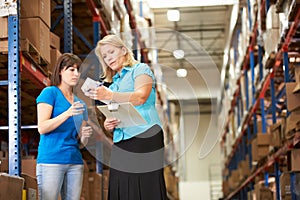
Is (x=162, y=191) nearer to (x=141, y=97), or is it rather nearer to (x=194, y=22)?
(x=141, y=97)

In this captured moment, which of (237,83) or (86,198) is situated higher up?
(237,83)

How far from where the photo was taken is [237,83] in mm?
15531

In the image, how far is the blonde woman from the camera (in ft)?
13.2

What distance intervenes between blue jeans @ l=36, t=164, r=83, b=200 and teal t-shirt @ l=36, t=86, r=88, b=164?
0.14 feet

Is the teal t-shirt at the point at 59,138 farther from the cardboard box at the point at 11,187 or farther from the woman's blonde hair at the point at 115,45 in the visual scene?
the woman's blonde hair at the point at 115,45

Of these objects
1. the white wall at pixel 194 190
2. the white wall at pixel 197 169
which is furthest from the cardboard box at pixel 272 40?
the white wall at pixel 194 190

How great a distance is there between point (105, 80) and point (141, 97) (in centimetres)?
35

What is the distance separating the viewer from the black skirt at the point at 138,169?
404 cm

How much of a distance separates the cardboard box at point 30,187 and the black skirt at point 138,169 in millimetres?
892

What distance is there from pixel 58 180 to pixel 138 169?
0.80 meters

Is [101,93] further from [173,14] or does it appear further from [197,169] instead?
[197,169]

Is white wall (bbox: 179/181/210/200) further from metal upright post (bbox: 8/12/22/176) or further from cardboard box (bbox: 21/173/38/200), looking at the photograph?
metal upright post (bbox: 8/12/22/176)

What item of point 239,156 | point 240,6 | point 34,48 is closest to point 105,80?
point 34,48

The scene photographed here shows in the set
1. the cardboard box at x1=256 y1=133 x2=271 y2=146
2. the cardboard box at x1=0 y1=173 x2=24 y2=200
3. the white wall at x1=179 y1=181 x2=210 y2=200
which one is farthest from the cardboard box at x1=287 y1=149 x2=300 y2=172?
the white wall at x1=179 y1=181 x2=210 y2=200
